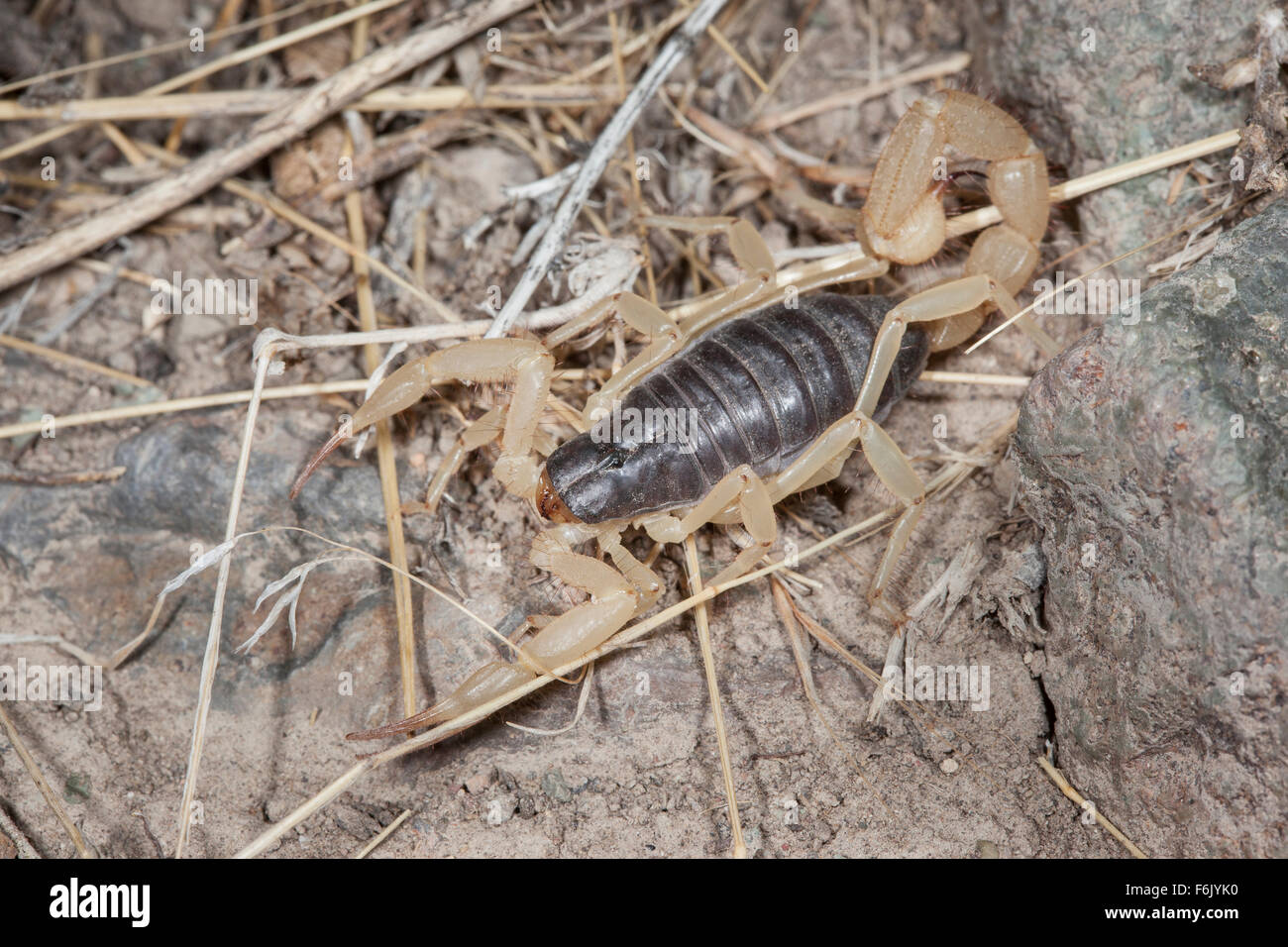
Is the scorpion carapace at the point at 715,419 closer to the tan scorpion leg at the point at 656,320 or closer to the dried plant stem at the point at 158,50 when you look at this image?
the tan scorpion leg at the point at 656,320

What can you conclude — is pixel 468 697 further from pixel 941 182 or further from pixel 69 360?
pixel 941 182

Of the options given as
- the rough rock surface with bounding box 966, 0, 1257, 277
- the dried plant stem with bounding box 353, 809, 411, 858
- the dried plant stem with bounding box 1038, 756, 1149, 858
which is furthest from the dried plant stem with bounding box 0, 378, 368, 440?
the rough rock surface with bounding box 966, 0, 1257, 277

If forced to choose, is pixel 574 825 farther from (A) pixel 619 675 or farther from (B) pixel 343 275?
(B) pixel 343 275

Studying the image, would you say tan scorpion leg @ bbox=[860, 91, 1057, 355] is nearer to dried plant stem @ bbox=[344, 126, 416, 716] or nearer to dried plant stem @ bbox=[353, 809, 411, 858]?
dried plant stem @ bbox=[344, 126, 416, 716]

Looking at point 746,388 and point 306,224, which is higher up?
point 306,224

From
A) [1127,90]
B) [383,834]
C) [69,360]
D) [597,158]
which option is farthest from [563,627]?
[1127,90]
